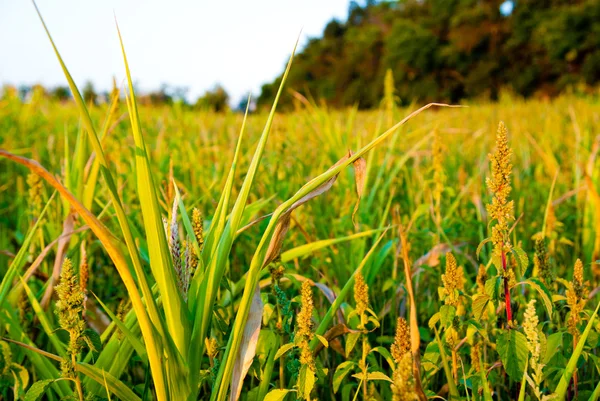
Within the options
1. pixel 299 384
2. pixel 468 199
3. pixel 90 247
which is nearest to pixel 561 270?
pixel 468 199

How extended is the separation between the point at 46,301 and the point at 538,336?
1.13 metres

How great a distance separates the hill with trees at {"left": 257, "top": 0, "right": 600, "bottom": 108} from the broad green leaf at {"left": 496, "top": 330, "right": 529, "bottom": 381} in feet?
64.7

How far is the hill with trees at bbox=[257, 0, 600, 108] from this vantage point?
19.8 meters

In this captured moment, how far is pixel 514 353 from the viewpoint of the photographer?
0.88 metres

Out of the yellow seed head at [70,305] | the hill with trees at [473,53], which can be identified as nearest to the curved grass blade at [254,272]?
the yellow seed head at [70,305]

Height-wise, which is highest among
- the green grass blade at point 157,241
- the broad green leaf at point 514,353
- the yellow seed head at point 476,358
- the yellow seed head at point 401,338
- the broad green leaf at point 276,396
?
the green grass blade at point 157,241

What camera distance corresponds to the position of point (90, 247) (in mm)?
1711

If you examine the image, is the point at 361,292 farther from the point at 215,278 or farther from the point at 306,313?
the point at 215,278

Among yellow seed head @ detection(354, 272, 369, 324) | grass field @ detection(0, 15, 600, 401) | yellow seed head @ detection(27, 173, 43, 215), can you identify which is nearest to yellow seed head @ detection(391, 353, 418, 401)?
grass field @ detection(0, 15, 600, 401)

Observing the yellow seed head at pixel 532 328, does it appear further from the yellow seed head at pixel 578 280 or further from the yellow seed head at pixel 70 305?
the yellow seed head at pixel 70 305

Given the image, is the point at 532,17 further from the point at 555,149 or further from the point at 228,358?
the point at 228,358

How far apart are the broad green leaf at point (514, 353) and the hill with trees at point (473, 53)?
19.7 metres

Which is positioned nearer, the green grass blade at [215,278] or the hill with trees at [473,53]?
the green grass blade at [215,278]

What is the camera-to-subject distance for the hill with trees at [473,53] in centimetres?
1975
